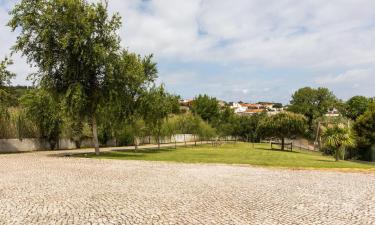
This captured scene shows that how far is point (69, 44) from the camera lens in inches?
1260

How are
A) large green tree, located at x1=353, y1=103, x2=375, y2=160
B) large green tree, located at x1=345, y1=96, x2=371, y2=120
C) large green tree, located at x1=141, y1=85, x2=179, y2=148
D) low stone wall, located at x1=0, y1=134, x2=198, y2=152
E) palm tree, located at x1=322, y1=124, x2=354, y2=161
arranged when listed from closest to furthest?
palm tree, located at x1=322, y1=124, x2=354, y2=161
low stone wall, located at x1=0, y1=134, x2=198, y2=152
large green tree, located at x1=141, y1=85, x2=179, y2=148
large green tree, located at x1=353, y1=103, x2=375, y2=160
large green tree, located at x1=345, y1=96, x2=371, y2=120

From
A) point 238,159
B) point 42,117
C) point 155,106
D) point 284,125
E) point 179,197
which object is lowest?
point 179,197

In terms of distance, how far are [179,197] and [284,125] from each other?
56034mm

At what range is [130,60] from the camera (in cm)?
3672

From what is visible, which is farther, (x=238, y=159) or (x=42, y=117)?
(x=42, y=117)

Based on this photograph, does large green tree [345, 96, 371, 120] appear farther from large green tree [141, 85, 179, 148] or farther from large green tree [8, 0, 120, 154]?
large green tree [8, 0, 120, 154]

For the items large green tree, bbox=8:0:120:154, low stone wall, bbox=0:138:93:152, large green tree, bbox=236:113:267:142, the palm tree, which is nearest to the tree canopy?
large green tree, bbox=8:0:120:154

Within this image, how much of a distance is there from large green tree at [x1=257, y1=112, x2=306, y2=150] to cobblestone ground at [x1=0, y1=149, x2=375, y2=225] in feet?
151

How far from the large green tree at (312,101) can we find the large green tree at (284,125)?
4442 centimetres

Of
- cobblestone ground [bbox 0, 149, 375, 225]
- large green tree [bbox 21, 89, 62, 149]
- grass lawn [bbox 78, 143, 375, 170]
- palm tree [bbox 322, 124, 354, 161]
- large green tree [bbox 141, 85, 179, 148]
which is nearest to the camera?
cobblestone ground [bbox 0, 149, 375, 225]

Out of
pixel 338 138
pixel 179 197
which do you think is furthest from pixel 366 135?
pixel 179 197

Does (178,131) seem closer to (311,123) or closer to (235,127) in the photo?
(235,127)

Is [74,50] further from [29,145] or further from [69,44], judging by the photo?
[29,145]

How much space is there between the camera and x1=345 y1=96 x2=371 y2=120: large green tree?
98.2 meters
